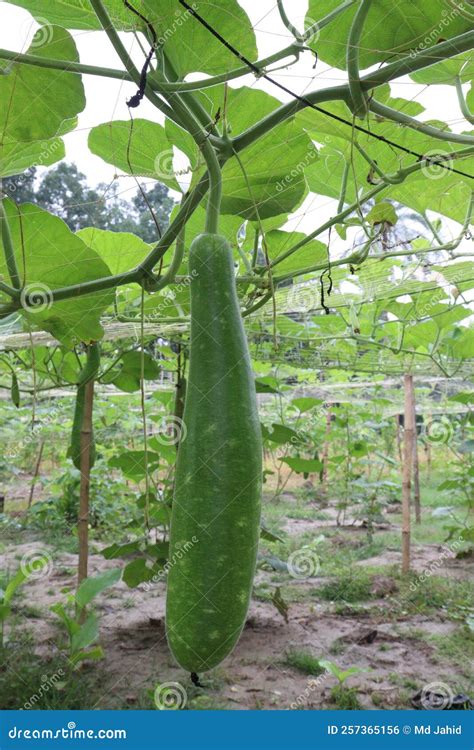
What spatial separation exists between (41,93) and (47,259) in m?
0.29

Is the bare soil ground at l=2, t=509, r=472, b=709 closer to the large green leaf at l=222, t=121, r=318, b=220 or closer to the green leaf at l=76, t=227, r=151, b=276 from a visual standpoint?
the green leaf at l=76, t=227, r=151, b=276

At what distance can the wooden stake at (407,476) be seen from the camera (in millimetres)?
3783

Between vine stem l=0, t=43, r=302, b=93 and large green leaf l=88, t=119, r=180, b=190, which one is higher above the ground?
large green leaf l=88, t=119, r=180, b=190

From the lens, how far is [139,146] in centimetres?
114

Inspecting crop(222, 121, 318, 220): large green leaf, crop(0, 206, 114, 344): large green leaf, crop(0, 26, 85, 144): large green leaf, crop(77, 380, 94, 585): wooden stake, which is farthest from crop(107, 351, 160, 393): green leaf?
crop(0, 26, 85, 144): large green leaf

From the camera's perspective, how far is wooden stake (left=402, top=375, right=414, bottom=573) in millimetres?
3783

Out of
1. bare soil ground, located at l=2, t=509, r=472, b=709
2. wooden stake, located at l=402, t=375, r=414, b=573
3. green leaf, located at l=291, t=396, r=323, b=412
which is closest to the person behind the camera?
bare soil ground, located at l=2, t=509, r=472, b=709

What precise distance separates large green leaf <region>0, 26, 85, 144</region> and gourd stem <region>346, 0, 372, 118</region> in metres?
0.32

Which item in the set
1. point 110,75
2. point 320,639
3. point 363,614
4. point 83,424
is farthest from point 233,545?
point 363,614

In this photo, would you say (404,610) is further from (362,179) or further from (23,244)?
(23,244)

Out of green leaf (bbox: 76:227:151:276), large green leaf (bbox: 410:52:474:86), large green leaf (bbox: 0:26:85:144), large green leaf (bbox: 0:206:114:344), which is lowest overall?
large green leaf (bbox: 0:206:114:344)

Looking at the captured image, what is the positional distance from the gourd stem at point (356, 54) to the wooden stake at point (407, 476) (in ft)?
10.9

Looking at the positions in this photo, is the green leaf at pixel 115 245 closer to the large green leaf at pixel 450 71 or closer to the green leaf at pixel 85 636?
the large green leaf at pixel 450 71

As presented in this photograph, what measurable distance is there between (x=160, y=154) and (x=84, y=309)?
0.32 m
